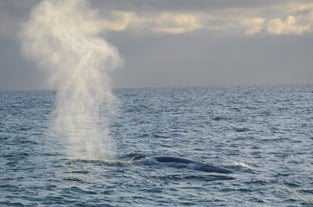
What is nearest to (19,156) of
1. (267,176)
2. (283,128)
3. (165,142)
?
(165,142)

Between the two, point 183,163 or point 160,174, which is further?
point 183,163

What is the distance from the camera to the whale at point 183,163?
101 ft

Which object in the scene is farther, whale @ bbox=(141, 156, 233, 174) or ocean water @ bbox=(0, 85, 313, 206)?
whale @ bbox=(141, 156, 233, 174)

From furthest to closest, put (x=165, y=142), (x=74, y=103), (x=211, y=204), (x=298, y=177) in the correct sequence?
(x=74, y=103)
(x=165, y=142)
(x=298, y=177)
(x=211, y=204)

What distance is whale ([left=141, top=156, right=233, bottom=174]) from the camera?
30798 mm

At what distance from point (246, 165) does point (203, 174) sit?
4692mm

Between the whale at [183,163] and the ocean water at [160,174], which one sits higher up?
the whale at [183,163]

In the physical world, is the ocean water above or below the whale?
below

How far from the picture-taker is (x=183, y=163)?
3225cm

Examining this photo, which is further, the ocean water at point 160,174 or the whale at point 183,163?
the whale at point 183,163

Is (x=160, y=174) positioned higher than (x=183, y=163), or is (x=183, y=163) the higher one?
(x=183, y=163)

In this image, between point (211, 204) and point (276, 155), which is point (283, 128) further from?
point (211, 204)

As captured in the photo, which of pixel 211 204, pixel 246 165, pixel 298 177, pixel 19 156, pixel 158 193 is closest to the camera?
pixel 211 204

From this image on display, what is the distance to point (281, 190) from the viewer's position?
25766 mm
